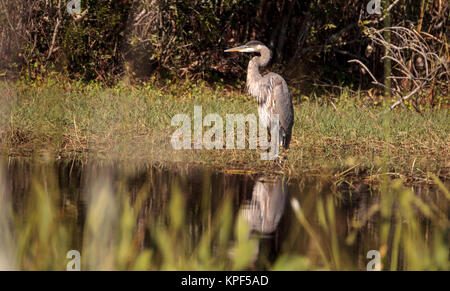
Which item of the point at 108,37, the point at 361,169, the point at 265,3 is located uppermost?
the point at 265,3

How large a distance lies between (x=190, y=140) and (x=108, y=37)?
5271mm

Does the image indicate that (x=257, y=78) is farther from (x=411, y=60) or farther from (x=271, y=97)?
(x=411, y=60)

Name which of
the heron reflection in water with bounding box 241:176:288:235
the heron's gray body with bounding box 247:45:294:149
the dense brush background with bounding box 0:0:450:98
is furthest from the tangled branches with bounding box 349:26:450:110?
the heron reflection in water with bounding box 241:176:288:235

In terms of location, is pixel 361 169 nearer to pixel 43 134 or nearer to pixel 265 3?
pixel 43 134

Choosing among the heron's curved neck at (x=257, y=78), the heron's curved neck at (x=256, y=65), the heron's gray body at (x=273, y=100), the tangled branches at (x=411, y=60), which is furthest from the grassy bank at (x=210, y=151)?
the heron's curved neck at (x=256, y=65)

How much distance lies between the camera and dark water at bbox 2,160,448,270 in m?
4.15

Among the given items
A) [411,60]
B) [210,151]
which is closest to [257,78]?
[210,151]

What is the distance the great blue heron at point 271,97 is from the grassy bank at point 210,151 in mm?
336

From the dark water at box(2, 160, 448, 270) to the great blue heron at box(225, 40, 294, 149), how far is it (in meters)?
1.20

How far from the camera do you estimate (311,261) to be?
3799 mm

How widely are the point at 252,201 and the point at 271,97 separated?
8.43 feet

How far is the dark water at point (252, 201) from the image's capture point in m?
4.15

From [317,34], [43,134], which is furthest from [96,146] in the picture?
[317,34]
